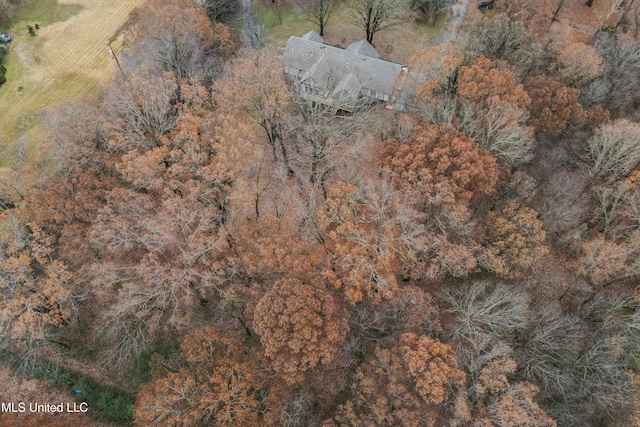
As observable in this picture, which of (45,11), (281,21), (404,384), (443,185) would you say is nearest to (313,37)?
(281,21)

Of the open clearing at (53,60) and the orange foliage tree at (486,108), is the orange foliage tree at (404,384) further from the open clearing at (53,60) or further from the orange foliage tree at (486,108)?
the open clearing at (53,60)

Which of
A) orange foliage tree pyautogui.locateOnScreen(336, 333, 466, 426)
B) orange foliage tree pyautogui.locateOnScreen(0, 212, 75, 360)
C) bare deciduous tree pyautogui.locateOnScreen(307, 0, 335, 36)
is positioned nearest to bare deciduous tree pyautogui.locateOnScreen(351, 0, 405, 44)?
bare deciduous tree pyautogui.locateOnScreen(307, 0, 335, 36)

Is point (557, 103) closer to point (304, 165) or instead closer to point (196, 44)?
point (304, 165)

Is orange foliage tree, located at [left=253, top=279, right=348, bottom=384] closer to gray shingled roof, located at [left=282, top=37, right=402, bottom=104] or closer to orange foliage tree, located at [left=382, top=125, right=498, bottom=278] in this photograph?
orange foliage tree, located at [left=382, top=125, right=498, bottom=278]

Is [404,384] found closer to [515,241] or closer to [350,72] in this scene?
[515,241]

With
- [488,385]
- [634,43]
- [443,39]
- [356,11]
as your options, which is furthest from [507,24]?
[488,385]

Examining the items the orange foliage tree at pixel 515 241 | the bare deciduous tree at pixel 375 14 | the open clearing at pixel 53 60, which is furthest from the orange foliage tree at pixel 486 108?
the open clearing at pixel 53 60

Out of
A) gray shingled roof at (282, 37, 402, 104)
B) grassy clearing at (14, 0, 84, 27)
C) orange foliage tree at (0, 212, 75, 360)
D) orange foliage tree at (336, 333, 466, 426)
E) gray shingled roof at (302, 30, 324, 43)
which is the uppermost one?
grassy clearing at (14, 0, 84, 27)
